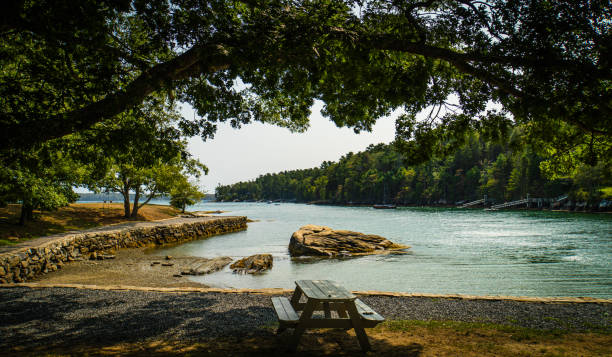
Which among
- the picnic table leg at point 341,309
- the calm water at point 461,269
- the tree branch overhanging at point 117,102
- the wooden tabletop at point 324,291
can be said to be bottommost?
the calm water at point 461,269

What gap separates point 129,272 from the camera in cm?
1404

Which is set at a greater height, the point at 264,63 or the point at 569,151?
the point at 264,63

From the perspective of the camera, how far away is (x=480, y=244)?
24422 millimetres

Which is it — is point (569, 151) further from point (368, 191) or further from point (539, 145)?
point (368, 191)

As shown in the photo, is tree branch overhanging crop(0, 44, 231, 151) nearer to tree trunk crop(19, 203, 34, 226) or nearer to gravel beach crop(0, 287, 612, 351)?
gravel beach crop(0, 287, 612, 351)

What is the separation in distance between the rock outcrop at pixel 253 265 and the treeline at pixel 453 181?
2819 centimetres

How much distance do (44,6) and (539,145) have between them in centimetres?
1021

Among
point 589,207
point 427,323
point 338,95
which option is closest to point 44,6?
point 338,95

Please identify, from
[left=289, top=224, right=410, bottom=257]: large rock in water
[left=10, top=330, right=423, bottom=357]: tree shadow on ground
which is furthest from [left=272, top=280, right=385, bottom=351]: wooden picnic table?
[left=289, top=224, right=410, bottom=257]: large rock in water

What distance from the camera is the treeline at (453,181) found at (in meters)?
62.5

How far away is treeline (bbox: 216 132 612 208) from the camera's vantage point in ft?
205

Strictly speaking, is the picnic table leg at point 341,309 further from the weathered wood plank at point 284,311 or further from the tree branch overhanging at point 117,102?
the tree branch overhanging at point 117,102

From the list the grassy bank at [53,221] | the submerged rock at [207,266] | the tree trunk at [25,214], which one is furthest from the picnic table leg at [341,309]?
the tree trunk at [25,214]

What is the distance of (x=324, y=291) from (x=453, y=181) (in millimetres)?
113133
